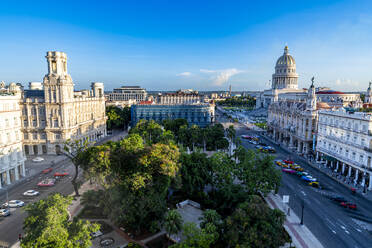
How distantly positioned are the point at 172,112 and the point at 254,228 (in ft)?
324

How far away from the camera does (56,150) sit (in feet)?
236

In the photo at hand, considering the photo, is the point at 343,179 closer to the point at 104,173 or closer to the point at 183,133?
the point at 183,133

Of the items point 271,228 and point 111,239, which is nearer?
point 271,228

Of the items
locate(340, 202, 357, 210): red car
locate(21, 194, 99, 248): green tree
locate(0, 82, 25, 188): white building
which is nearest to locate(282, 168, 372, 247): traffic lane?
locate(340, 202, 357, 210): red car

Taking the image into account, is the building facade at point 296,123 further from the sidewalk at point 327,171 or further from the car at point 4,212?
the car at point 4,212

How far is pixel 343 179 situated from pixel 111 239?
5186 cm

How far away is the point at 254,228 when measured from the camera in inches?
922

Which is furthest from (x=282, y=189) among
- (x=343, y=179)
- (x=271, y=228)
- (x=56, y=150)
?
(x=56, y=150)

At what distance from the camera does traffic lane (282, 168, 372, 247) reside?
33.2 meters

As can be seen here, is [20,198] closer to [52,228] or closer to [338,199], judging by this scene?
[52,228]

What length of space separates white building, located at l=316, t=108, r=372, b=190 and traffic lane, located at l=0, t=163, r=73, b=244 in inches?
2437

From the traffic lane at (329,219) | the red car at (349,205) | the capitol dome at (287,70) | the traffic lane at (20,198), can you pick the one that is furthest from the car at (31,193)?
the capitol dome at (287,70)

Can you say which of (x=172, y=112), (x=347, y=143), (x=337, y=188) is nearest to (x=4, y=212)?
(x=337, y=188)

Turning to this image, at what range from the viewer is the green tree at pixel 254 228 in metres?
23.1
